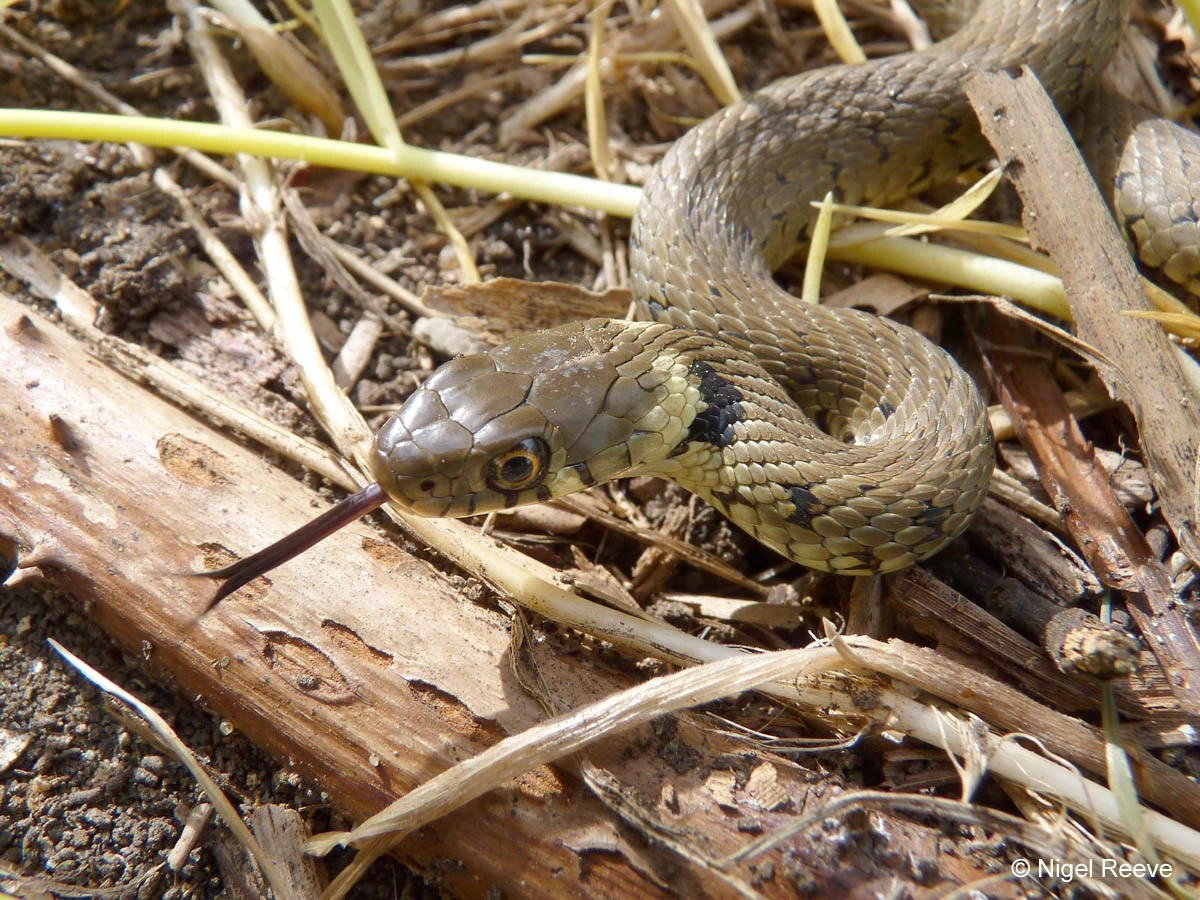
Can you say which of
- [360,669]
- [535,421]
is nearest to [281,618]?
[360,669]

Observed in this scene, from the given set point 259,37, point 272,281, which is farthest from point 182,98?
point 272,281

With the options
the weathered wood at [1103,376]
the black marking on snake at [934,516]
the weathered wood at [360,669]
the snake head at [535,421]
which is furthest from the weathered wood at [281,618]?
the weathered wood at [1103,376]

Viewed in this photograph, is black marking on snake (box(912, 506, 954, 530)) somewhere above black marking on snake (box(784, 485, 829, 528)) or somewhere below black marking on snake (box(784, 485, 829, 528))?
below

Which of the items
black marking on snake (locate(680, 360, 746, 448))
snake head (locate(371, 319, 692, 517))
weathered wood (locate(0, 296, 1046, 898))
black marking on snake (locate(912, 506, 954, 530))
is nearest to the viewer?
weathered wood (locate(0, 296, 1046, 898))

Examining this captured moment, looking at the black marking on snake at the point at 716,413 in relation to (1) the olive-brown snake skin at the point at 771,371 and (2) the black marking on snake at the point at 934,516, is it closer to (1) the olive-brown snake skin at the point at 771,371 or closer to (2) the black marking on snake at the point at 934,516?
(1) the olive-brown snake skin at the point at 771,371

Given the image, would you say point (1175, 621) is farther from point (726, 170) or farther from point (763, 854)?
point (726, 170)

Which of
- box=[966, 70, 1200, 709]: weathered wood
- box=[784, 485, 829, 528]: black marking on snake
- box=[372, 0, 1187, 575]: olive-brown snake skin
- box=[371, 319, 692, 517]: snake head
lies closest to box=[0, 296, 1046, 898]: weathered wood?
box=[371, 319, 692, 517]: snake head

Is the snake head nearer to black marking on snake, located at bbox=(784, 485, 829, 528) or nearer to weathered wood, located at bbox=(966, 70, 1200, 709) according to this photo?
black marking on snake, located at bbox=(784, 485, 829, 528)

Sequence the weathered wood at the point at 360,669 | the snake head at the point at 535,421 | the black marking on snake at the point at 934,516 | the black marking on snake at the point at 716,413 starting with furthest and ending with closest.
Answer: the black marking on snake at the point at 716,413
the black marking on snake at the point at 934,516
the snake head at the point at 535,421
the weathered wood at the point at 360,669
